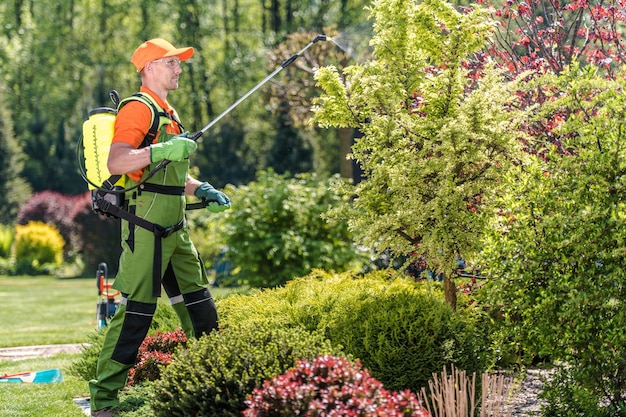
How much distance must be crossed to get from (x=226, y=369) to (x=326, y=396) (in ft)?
2.36

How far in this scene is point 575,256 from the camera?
469 centimetres

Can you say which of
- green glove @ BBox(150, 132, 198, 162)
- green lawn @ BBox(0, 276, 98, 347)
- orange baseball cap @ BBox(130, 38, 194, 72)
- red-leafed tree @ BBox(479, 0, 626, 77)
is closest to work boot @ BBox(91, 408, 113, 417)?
green glove @ BBox(150, 132, 198, 162)

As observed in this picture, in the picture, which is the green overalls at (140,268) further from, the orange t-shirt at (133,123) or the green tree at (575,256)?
the green tree at (575,256)

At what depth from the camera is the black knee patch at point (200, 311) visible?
5578 millimetres

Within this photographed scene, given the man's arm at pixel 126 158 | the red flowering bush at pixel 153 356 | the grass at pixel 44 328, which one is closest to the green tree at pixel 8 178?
the grass at pixel 44 328

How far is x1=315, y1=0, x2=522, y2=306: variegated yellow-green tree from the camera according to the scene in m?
5.65

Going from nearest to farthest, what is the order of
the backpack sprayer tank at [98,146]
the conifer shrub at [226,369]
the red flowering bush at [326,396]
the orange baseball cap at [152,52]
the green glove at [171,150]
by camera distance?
the red flowering bush at [326,396]
the conifer shrub at [226,369]
the green glove at [171,150]
the backpack sprayer tank at [98,146]
the orange baseball cap at [152,52]

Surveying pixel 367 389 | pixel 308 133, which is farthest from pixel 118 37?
pixel 367 389

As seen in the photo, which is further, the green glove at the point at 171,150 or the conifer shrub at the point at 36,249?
the conifer shrub at the point at 36,249

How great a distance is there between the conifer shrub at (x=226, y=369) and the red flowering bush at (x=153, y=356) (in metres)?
1.48

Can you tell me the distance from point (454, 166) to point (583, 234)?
1.23 metres

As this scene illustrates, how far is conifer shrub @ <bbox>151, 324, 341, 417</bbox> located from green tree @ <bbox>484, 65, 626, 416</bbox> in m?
1.16

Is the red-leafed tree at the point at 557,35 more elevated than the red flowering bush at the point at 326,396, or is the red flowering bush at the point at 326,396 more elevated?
the red-leafed tree at the point at 557,35

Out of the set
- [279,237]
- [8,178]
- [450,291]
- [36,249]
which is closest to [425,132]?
[450,291]
